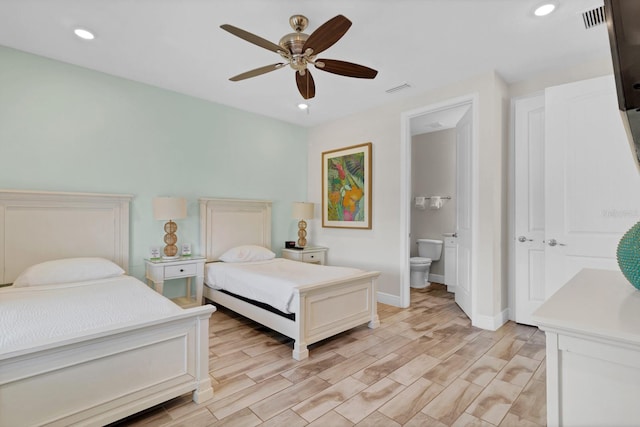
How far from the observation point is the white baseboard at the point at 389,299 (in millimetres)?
3773

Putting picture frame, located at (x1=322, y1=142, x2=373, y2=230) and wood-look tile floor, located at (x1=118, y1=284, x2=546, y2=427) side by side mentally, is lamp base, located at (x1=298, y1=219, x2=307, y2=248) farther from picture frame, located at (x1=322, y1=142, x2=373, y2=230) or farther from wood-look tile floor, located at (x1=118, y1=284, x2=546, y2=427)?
wood-look tile floor, located at (x1=118, y1=284, x2=546, y2=427)

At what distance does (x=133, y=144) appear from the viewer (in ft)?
10.9

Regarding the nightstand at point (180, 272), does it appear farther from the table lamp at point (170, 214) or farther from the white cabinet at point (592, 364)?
the white cabinet at point (592, 364)

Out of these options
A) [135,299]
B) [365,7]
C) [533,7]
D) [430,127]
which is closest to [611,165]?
[533,7]

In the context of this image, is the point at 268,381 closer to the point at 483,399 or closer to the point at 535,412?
the point at 483,399

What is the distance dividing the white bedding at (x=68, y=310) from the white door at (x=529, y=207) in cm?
313

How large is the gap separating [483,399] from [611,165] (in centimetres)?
200

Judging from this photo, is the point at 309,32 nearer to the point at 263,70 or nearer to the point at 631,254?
the point at 263,70

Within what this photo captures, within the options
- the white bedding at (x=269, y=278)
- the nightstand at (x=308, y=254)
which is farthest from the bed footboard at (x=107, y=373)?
the nightstand at (x=308, y=254)

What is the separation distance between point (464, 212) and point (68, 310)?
3542 mm

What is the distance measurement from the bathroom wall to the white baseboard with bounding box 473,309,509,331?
2.01m

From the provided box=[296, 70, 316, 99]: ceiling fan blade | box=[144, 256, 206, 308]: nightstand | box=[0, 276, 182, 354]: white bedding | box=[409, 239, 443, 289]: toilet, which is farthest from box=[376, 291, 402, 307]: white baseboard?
box=[0, 276, 182, 354]: white bedding

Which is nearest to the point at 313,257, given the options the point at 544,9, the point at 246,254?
the point at 246,254

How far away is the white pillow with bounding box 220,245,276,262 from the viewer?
146 inches
